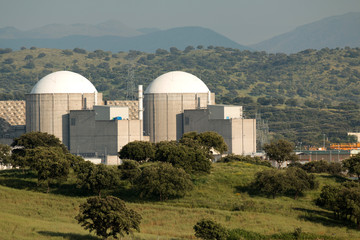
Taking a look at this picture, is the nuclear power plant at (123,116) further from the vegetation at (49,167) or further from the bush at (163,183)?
the bush at (163,183)

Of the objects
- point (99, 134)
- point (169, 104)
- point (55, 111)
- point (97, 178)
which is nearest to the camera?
point (97, 178)

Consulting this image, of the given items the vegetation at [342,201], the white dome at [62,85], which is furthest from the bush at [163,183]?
the white dome at [62,85]

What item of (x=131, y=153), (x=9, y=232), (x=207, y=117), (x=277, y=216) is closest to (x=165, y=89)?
(x=207, y=117)

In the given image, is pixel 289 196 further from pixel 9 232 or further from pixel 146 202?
pixel 9 232

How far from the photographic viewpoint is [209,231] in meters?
49.7

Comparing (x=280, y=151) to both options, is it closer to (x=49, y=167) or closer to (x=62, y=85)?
(x=49, y=167)

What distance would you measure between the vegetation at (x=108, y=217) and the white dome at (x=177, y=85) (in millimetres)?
75086

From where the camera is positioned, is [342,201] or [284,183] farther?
[284,183]

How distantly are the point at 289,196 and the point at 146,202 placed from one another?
1476cm

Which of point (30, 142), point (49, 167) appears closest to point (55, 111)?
point (30, 142)

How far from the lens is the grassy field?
5188 centimetres

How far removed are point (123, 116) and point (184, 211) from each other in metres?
54.6

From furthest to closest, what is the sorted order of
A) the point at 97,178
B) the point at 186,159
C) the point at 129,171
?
the point at 186,159, the point at 129,171, the point at 97,178

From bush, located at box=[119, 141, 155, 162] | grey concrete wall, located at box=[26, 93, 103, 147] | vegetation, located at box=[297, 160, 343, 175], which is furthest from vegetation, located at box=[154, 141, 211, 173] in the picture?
grey concrete wall, located at box=[26, 93, 103, 147]
